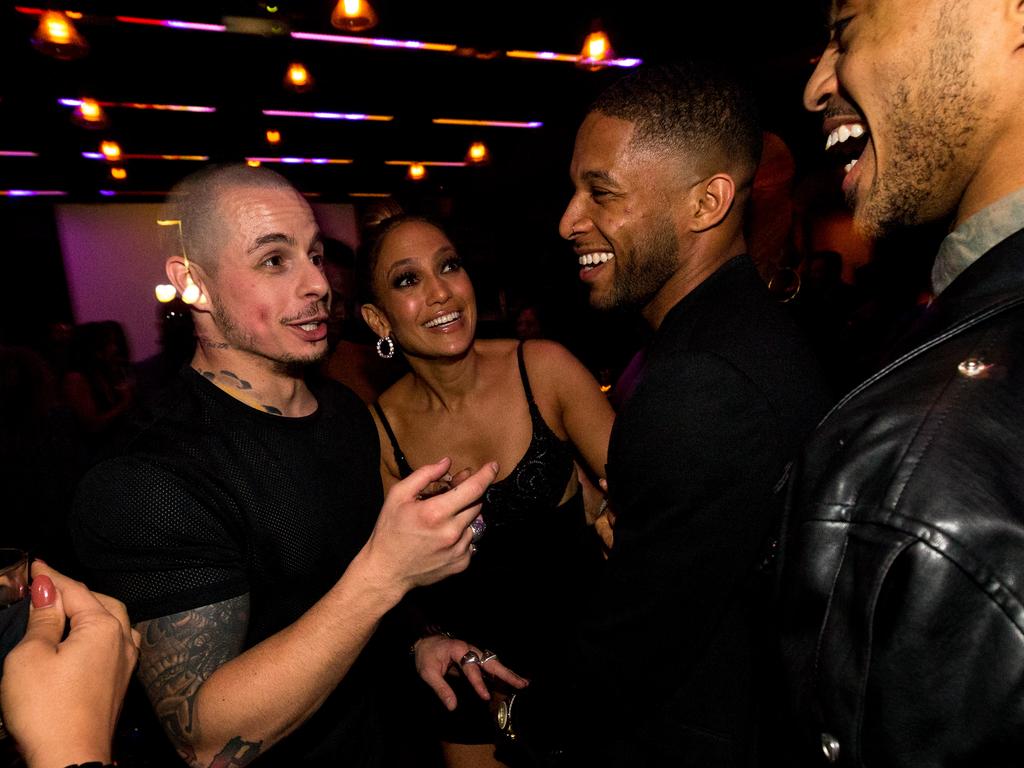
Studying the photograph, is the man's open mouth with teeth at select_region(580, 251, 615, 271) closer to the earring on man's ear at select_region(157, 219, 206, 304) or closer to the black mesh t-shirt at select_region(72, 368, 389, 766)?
the black mesh t-shirt at select_region(72, 368, 389, 766)

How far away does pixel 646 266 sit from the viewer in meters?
1.62

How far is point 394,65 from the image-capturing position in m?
8.02

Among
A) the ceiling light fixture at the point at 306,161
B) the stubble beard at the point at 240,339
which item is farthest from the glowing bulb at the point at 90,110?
the stubble beard at the point at 240,339

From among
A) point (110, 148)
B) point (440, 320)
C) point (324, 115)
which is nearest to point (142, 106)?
point (110, 148)

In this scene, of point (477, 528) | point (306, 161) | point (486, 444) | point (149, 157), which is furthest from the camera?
point (306, 161)

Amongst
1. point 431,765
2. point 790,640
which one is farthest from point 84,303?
point 790,640

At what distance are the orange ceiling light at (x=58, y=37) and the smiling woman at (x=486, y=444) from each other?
16.9 ft

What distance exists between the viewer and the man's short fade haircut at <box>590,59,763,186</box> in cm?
156

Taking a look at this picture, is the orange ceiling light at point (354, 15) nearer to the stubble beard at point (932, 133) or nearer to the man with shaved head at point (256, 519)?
the man with shaved head at point (256, 519)

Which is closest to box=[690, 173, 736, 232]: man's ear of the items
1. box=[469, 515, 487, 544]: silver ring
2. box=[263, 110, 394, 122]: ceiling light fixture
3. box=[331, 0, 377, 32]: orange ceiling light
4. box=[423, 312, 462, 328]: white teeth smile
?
box=[469, 515, 487, 544]: silver ring

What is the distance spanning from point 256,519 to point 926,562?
1.41m

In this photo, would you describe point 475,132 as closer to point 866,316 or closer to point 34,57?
point 34,57

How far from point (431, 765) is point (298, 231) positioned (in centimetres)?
261

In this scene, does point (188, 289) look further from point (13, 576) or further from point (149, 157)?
point (149, 157)
